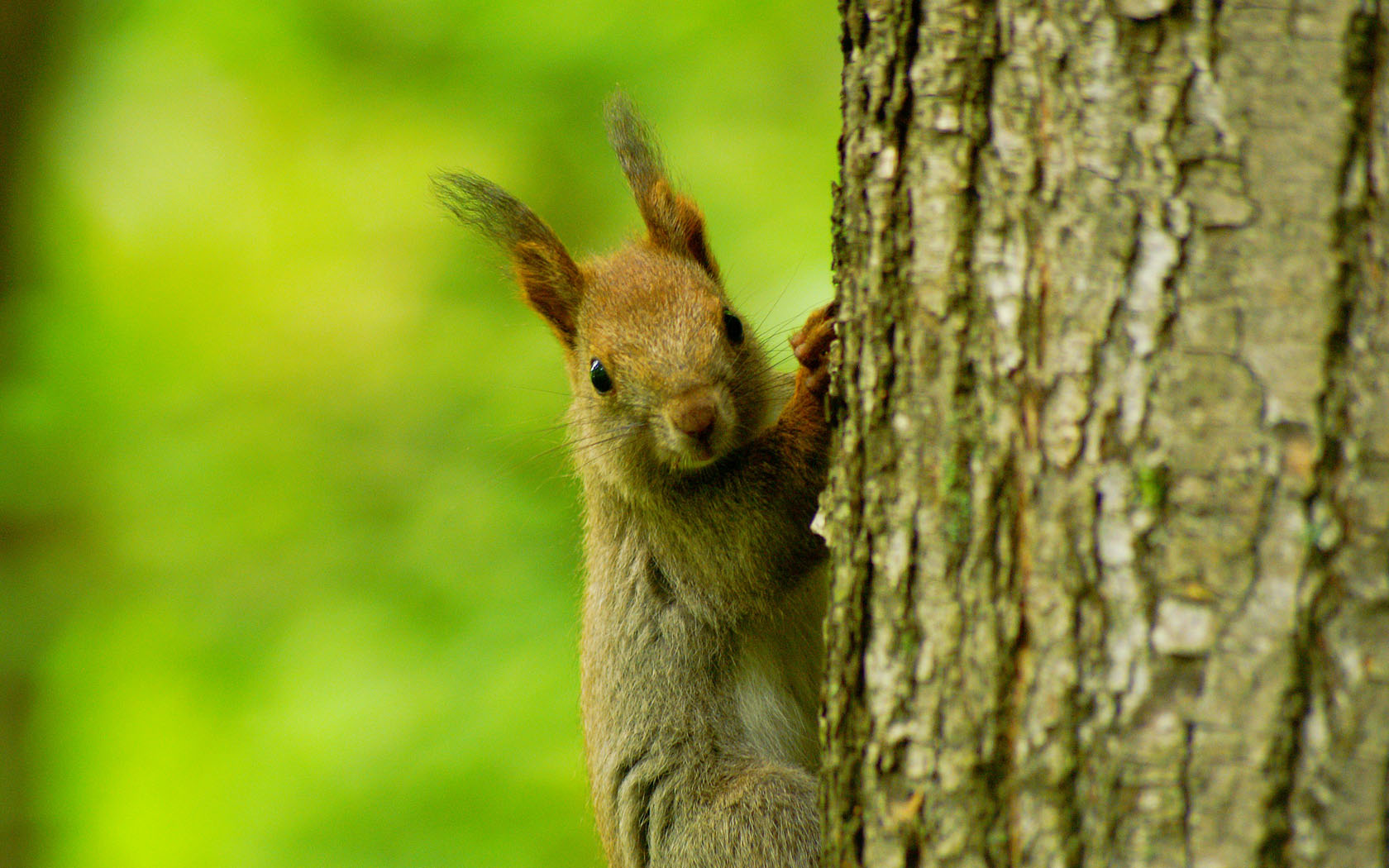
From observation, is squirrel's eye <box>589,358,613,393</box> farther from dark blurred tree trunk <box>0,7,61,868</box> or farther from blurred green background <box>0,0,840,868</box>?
dark blurred tree trunk <box>0,7,61,868</box>

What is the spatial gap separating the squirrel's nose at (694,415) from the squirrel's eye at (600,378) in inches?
12.5

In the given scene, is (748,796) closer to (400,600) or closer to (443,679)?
(443,679)

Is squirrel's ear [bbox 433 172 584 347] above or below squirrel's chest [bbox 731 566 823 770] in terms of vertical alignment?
above

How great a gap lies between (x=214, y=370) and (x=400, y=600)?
1.86 meters

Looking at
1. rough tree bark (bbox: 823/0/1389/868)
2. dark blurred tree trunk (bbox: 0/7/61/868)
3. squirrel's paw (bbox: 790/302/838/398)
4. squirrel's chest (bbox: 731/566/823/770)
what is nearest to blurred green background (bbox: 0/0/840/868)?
dark blurred tree trunk (bbox: 0/7/61/868)

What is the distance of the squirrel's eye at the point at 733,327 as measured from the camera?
3.14 metres

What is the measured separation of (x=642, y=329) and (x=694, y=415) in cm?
39

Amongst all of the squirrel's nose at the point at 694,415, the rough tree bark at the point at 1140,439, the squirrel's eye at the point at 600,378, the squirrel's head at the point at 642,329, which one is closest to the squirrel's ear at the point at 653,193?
the squirrel's head at the point at 642,329

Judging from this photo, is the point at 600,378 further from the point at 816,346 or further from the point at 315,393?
the point at 315,393

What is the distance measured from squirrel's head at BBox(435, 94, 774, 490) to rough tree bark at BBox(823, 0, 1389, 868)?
4.37 feet

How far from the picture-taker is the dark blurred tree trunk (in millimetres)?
5770

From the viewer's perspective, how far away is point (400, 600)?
15.5 ft

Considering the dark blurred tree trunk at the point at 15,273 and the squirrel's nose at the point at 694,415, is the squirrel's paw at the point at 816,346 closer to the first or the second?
the squirrel's nose at the point at 694,415

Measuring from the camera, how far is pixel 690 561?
10.2 feet
